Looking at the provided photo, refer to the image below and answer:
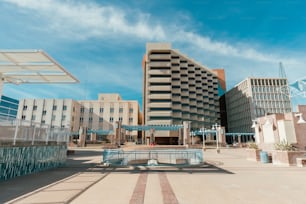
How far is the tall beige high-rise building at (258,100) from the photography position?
7362 centimetres

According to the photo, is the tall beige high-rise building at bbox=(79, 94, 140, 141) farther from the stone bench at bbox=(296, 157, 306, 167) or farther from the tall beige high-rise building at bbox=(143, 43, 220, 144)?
the stone bench at bbox=(296, 157, 306, 167)

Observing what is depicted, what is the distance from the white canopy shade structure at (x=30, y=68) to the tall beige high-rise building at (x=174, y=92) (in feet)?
171

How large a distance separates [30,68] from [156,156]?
11.4 metres

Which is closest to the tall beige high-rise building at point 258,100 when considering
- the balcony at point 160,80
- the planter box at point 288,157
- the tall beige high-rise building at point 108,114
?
the balcony at point 160,80

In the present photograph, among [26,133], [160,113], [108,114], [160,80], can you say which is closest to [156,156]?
[26,133]

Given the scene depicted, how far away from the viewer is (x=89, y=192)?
21.9 ft

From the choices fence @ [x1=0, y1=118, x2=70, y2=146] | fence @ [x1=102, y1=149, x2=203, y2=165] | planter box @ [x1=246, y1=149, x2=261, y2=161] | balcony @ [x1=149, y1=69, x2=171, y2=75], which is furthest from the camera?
balcony @ [x1=149, y1=69, x2=171, y2=75]

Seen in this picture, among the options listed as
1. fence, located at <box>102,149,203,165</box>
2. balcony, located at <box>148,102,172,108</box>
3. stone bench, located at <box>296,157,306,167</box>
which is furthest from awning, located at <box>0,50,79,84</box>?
balcony, located at <box>148,102,172,108</box>

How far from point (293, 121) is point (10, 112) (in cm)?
2530

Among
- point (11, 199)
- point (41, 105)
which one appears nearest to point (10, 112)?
point (11, 199)

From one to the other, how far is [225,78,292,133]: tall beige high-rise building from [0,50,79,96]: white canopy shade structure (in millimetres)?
77199

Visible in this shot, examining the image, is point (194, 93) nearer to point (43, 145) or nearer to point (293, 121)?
point (293, 121)

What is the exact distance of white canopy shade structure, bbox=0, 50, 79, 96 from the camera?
9.66m

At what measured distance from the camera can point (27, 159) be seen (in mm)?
10234
